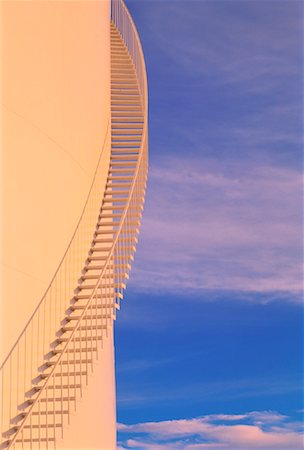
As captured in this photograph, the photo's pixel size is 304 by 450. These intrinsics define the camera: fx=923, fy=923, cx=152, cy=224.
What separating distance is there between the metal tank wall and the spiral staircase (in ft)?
1.35

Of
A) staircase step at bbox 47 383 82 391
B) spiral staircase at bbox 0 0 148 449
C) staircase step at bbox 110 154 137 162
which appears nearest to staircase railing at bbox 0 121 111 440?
spiral staircase at bbox 0 0 148 449

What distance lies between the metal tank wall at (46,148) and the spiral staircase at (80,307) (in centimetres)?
41

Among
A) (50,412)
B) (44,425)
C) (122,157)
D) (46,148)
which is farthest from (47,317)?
(122,157)

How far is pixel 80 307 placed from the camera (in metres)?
16.8

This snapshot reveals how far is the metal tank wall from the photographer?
14.9 meters

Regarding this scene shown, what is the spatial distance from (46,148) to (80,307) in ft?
9.79

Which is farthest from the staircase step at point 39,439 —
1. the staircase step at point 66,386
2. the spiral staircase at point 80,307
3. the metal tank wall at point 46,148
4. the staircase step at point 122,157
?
the staircase step at point 122,157

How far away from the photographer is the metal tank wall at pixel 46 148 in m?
14.9

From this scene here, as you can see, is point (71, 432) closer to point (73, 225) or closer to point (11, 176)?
point (73, 225)

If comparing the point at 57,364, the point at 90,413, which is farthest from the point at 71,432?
the point at 57,364

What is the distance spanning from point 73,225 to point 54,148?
160cm

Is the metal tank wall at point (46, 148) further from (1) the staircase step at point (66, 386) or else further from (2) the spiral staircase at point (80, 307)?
(1) the staircase step at point (66, 386)

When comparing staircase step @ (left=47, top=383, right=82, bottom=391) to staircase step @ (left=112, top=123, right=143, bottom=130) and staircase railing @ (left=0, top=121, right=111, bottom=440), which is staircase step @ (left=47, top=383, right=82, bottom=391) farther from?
staircase step @ (left=112, top=123, right=143, bottom=130)

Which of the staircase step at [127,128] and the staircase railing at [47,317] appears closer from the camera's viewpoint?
the staircase railing at [47,317]
